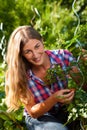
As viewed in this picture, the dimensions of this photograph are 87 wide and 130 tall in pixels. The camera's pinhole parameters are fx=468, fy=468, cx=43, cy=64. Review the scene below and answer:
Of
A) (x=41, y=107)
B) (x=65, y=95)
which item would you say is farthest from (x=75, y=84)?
(x=41, y=107)

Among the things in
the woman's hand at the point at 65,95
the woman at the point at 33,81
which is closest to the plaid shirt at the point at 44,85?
the woman at the point at 33,81

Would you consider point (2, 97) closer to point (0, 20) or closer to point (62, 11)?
point (0, 20)

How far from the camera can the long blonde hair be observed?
262cm

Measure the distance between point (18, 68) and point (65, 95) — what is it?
1.20 feet

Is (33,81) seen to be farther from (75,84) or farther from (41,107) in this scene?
(75,84)

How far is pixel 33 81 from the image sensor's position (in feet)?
8.80

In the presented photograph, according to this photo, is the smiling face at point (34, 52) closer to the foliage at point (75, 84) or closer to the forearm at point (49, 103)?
the foliage at point (75, 84)

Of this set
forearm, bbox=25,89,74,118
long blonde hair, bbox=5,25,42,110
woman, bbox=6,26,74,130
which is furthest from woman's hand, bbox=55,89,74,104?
long blonde hair, bbox=5,25,42,110

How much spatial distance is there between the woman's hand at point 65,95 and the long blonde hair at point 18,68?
244mm

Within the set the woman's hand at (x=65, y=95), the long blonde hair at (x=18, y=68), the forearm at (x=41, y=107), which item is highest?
the long blonde hair at (x=18, y=68)

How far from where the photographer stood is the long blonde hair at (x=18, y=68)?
2615 mm

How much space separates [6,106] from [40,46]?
0.46 metres

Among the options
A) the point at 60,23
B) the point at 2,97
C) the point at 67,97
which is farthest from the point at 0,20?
the point at 67,97

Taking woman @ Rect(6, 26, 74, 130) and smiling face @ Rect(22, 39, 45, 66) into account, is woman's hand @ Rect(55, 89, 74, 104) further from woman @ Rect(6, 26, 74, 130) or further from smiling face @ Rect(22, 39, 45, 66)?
smiling face @ Rect(22, 39, 45, 66)
